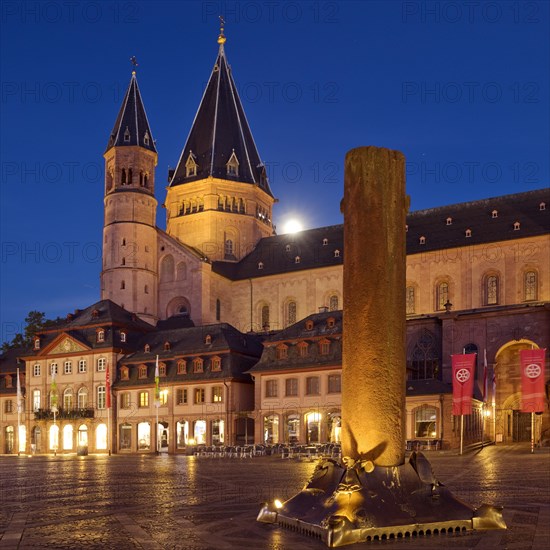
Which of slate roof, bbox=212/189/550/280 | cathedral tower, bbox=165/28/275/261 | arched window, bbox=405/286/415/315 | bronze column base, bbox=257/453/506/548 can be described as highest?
cathedral tower, bbox=165/28/275/261

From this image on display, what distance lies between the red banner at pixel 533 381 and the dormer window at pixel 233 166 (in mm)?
58717

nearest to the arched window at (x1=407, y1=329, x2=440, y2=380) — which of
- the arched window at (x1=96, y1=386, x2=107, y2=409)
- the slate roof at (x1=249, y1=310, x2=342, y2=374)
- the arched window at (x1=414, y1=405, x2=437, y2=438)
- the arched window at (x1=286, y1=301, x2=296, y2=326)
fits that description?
the slate roof at (x1=249, y1=310, x2=342, y2=374)

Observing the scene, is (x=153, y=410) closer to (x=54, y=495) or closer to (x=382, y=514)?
(x=54, y=495)

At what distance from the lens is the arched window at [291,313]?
8356cm

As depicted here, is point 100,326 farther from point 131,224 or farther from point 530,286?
point 530,286

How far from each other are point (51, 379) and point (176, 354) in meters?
12.6

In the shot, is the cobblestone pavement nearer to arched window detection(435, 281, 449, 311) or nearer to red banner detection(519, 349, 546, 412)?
red banner detection(519, 349, 546, 412)

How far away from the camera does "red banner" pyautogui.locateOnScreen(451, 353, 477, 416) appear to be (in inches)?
1721

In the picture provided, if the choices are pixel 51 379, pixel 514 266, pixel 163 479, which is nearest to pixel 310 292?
pixel 514 266

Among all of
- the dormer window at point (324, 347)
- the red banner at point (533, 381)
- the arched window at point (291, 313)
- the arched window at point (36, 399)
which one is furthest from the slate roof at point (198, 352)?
the red banner at point (533, 381)

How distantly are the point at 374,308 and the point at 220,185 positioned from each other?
273 ft

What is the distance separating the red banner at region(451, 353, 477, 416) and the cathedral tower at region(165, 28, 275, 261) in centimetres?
5062

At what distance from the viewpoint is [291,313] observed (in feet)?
276

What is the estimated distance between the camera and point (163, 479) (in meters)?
25.4
